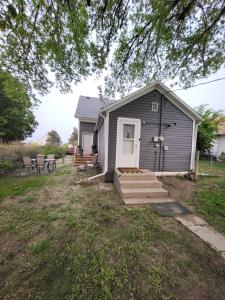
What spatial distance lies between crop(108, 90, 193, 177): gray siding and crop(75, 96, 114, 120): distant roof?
5.75 m

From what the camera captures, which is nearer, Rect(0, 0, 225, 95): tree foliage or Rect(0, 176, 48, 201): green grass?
Rect(0, 0, 225, 95): tree foliage

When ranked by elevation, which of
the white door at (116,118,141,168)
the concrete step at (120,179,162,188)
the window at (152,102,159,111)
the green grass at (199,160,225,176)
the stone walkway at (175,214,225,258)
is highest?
the window at (152,102,159,111)

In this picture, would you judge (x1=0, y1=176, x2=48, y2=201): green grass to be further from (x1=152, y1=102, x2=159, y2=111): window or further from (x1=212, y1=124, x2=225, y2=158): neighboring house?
(x1=212, y1=124, x2=225, y2=158): neighboring house

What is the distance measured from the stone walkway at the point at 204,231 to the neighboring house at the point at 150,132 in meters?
3.15

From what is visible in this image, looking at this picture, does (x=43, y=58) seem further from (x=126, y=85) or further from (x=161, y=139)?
(x=161, y=139)

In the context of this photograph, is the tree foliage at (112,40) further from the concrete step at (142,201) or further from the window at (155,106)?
the concrete step at (142,201)

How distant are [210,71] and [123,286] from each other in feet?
26.5

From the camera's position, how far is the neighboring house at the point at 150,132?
234 inches

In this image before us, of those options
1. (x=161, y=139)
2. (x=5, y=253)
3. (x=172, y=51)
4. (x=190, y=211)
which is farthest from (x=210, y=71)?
(x=5, y=253)

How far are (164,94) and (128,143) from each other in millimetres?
2818

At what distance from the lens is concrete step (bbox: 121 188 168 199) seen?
439 centimetres

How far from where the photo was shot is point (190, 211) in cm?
387

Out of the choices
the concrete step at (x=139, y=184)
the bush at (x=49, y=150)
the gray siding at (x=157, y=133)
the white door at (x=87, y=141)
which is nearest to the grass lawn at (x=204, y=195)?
the concrete step at (x=139, y=184)

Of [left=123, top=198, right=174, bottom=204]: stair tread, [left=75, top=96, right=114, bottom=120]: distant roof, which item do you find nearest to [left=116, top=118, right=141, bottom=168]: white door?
[left=123, top=198, right=174, bottom=204]: stair tread
